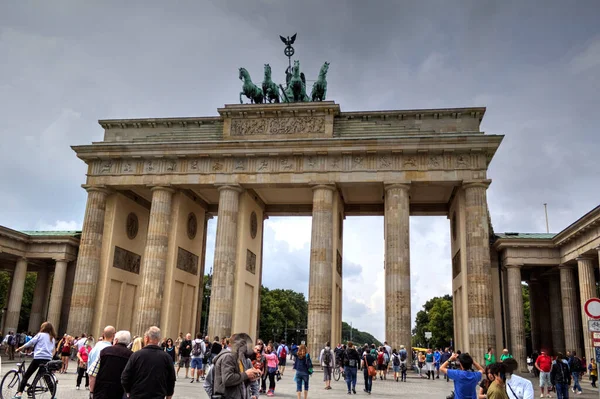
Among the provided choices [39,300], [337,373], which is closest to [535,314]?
[337,373]

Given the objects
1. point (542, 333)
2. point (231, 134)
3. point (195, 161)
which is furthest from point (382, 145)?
point (542, 333)

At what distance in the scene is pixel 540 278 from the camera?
40.0 m

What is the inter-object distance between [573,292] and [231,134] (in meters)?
24.8

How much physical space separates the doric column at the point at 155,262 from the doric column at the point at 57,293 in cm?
659

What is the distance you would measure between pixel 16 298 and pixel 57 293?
3.02m

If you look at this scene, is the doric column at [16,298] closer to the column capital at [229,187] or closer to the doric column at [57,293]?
the doric column at [57,293]

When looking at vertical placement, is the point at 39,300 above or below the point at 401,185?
below

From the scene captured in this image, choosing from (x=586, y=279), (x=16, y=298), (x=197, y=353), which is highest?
(x=586, y=279)

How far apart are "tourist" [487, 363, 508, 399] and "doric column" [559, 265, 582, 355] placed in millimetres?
28564

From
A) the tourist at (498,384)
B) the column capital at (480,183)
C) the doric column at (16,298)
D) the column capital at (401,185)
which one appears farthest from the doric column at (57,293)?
the tourist at (498,384)

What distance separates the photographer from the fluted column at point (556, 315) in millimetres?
35719

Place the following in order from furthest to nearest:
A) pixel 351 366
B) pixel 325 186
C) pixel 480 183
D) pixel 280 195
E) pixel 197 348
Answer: pixel 280 195 → pixel 325 186 → pixel 480 183 → pixel 197 348 → pixel 351 366

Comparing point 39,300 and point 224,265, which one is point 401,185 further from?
point 39,300

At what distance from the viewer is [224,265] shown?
33938 mm
